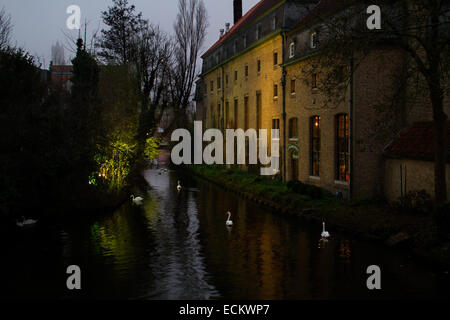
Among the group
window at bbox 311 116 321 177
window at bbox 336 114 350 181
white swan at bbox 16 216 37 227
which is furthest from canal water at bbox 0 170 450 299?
window at bbox 311 116 321 177

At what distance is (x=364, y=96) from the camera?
2325 centimetres

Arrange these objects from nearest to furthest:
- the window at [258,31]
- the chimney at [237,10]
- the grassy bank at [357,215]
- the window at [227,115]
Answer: the grassy bank at [357,215] < the window at [258,31] < the window at [227,115] < the chimney at [237,10]

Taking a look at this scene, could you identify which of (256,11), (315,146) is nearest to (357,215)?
(315,146)

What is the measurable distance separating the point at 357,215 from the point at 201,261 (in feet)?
27.4

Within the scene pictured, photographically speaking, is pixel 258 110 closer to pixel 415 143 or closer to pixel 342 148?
pixel 342 148

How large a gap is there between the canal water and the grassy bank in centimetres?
61

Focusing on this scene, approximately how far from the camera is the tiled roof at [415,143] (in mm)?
19714

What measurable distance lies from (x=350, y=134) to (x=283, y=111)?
29.6 feet

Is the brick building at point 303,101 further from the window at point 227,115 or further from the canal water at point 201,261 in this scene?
the canal water at point 201,261

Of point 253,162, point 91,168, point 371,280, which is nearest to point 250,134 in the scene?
point 253,162

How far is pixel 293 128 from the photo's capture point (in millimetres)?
31609

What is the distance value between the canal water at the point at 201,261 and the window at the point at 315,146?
6.83 metres

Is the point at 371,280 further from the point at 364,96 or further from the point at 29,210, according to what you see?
the point at 29,210

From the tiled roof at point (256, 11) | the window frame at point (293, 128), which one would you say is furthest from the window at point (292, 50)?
the tiled roof at point (256, 11)
